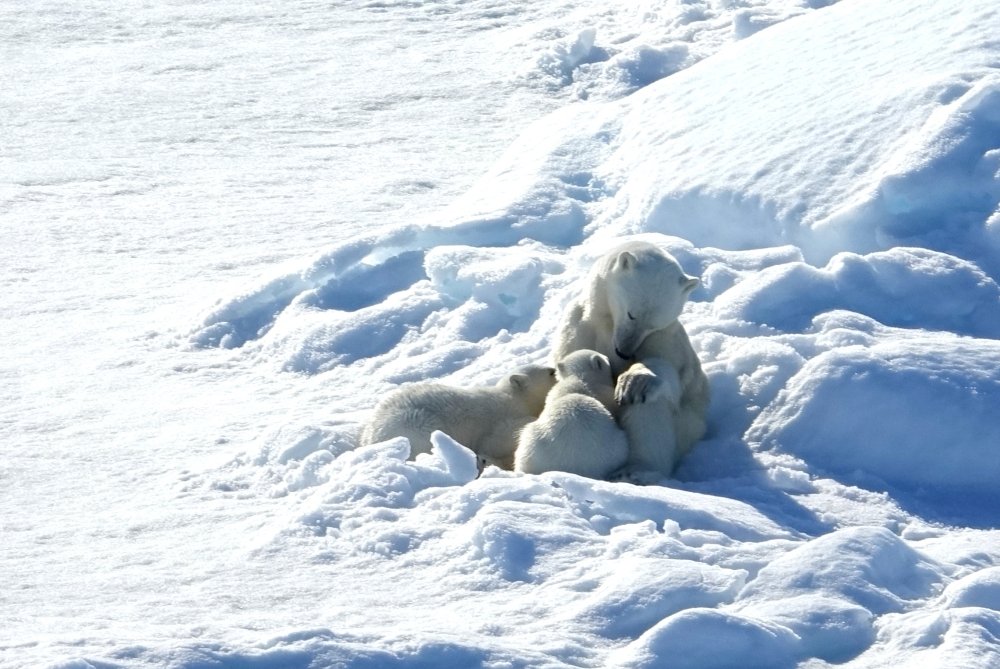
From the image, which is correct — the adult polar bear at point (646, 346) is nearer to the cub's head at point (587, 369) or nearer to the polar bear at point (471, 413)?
the cub's head at point (587, 369)

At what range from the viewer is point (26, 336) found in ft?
24.9

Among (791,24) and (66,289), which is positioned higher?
(791,24)

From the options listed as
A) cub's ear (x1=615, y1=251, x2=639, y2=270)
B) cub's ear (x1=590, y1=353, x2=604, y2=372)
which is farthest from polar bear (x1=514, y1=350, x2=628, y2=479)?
cub's ear (x1=615, y1=251, x2=639, y2=270)

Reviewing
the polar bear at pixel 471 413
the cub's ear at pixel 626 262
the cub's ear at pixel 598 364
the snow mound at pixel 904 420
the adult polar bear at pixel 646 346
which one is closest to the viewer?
the snow mound at pixel 904 420

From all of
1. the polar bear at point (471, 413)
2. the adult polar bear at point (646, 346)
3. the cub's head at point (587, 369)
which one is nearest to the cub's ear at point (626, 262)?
the adult polar bear at point (646, 346)

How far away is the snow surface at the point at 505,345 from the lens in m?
4.13

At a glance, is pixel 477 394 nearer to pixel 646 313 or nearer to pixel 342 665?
pixel 646 313

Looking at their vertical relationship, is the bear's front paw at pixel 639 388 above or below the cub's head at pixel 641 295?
below

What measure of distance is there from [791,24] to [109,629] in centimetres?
684

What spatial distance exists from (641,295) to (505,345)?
1.09 m

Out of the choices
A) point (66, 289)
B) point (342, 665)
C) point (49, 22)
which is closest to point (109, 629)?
point (342, 665)

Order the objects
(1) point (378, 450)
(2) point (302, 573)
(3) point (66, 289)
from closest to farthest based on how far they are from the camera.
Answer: (2) point (302, 573) → (1) point (378, 450) → (3) point (66, 289)

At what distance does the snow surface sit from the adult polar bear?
0.19 metres

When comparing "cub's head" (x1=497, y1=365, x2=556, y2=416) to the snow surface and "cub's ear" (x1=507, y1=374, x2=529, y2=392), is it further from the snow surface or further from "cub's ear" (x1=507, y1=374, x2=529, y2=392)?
the snow surface
